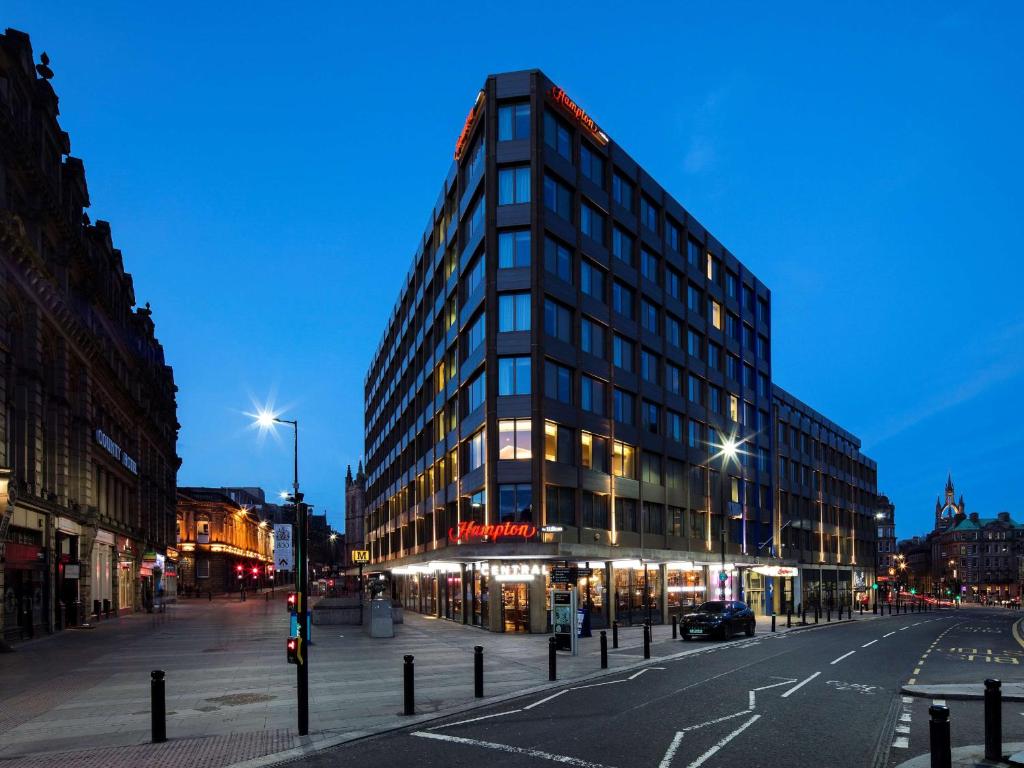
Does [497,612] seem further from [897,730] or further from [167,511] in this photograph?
[167,511]

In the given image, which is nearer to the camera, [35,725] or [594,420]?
[35,725]

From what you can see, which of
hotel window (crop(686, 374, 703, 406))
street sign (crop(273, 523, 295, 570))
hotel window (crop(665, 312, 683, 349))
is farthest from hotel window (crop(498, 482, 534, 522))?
hotel window (crop(686, 374, 703, 406))

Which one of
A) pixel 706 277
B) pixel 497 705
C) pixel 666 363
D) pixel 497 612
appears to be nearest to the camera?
pixel 497 705

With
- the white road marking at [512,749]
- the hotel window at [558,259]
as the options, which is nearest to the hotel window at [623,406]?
the hotel window at [558,259]

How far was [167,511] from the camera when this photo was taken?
94.1 meters

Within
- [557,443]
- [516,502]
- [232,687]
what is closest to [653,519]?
[557,443]

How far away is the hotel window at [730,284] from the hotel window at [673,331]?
10.7m

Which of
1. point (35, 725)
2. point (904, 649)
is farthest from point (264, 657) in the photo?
point (904, 649)

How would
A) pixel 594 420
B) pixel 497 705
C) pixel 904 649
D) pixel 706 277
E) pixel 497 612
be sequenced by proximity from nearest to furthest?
pixel 497 705
pixel 904 649
pixel 497 612
pixel 594 420
pixel 706 277

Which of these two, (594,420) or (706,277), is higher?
(706,277)

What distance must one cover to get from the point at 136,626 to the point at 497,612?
19.7 meters

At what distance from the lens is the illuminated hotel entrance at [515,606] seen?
43.2 m

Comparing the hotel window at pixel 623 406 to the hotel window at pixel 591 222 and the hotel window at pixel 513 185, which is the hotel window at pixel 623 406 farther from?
the hotel window at pixel 513 185

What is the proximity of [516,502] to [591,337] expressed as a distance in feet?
34.6
